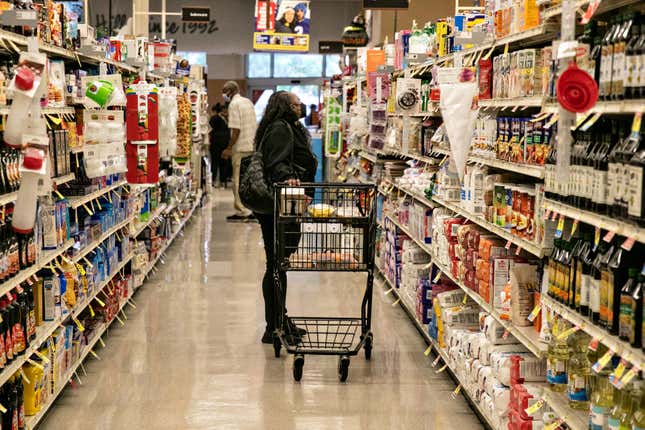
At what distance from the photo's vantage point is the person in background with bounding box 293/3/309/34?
19688mm

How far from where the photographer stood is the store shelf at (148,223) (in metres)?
8.17

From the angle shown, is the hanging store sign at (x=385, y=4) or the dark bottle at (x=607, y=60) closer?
the dark bottle at (x=607, y=60)

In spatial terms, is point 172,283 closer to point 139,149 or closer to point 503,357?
point 139,149

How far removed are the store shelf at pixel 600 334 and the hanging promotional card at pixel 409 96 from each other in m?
3.89

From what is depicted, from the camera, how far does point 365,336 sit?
19.6 ft

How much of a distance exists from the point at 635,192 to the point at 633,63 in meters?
0.40

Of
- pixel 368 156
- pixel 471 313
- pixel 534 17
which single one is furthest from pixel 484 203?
pixel 368 156

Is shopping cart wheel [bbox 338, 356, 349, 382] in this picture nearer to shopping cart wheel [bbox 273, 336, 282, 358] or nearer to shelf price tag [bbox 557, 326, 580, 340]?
shopping cart wheel [bbox 273, 336, 282, 358]

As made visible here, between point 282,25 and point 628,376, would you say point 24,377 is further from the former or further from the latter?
point 282,25

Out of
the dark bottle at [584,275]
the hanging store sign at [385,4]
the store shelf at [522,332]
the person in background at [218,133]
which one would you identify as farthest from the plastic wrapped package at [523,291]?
the person in background at [218,133]

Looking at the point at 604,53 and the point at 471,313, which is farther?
the point at 471,313

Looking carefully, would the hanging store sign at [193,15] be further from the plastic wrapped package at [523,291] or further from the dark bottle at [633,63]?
the dark bottle at [633,63]

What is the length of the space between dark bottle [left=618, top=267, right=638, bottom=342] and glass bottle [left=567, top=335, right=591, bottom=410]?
548 millimetres

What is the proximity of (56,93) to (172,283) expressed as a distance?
413cm
